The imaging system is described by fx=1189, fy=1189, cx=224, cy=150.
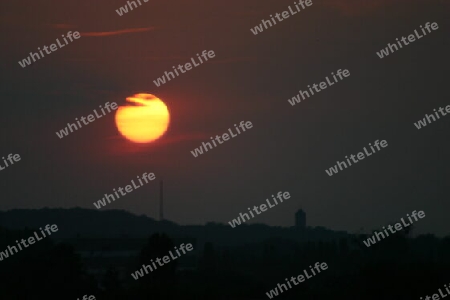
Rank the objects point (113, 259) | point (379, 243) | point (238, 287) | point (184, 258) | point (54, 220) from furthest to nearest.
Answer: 1. point (54, 220)
2. point (184, 258)
3. point (113, 259)
4. point (379, 243)
5. point (238, 287)

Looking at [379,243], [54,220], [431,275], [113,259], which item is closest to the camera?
[431,275]

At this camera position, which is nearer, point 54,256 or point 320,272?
point 54,256

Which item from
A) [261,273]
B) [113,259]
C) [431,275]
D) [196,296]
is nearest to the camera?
[196,296]

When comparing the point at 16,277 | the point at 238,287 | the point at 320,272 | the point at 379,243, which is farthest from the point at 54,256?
the point at 379,243

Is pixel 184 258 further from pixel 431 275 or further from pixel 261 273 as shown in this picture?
pixel 431 275

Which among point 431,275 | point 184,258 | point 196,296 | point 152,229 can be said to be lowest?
point 431,275

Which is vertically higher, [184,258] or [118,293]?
[184,258]

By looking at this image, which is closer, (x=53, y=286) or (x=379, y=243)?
(x=53, y=286)

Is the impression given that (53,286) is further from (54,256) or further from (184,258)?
(184,258)

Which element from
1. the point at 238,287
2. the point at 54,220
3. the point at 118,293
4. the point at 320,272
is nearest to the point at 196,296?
the point at 118,293
